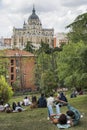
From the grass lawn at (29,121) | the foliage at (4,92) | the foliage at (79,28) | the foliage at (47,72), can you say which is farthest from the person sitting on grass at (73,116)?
the foliage at (47,72)

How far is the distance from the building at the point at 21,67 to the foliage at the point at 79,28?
214 ft

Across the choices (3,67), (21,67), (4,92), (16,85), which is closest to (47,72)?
(3,67)

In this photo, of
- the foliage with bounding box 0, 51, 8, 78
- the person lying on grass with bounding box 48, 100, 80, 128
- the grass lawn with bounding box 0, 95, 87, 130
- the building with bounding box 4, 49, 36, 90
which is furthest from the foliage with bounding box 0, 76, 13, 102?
the building with bounding box 4, 49, 36, 90

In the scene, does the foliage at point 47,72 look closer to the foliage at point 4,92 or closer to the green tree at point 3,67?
the green tree at point 3,67

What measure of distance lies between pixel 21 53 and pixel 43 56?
19576mm

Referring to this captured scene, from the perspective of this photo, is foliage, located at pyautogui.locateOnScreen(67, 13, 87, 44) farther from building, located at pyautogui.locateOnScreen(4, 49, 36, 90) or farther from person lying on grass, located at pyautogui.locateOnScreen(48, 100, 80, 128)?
building, located at pyautogui.locateOnScreen(4, 49, 36, 90)

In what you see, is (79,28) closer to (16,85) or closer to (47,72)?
(47,72)

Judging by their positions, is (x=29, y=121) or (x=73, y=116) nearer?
(x=73, y=116)

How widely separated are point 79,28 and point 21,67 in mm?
68993

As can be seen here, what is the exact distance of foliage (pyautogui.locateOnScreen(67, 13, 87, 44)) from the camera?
87.8 ft

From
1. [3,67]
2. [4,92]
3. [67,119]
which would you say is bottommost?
[4,92]

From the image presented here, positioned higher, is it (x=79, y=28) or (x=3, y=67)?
(x=79, y=28)

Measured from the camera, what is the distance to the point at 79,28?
89.6ft

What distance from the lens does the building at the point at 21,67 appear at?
312 ft
